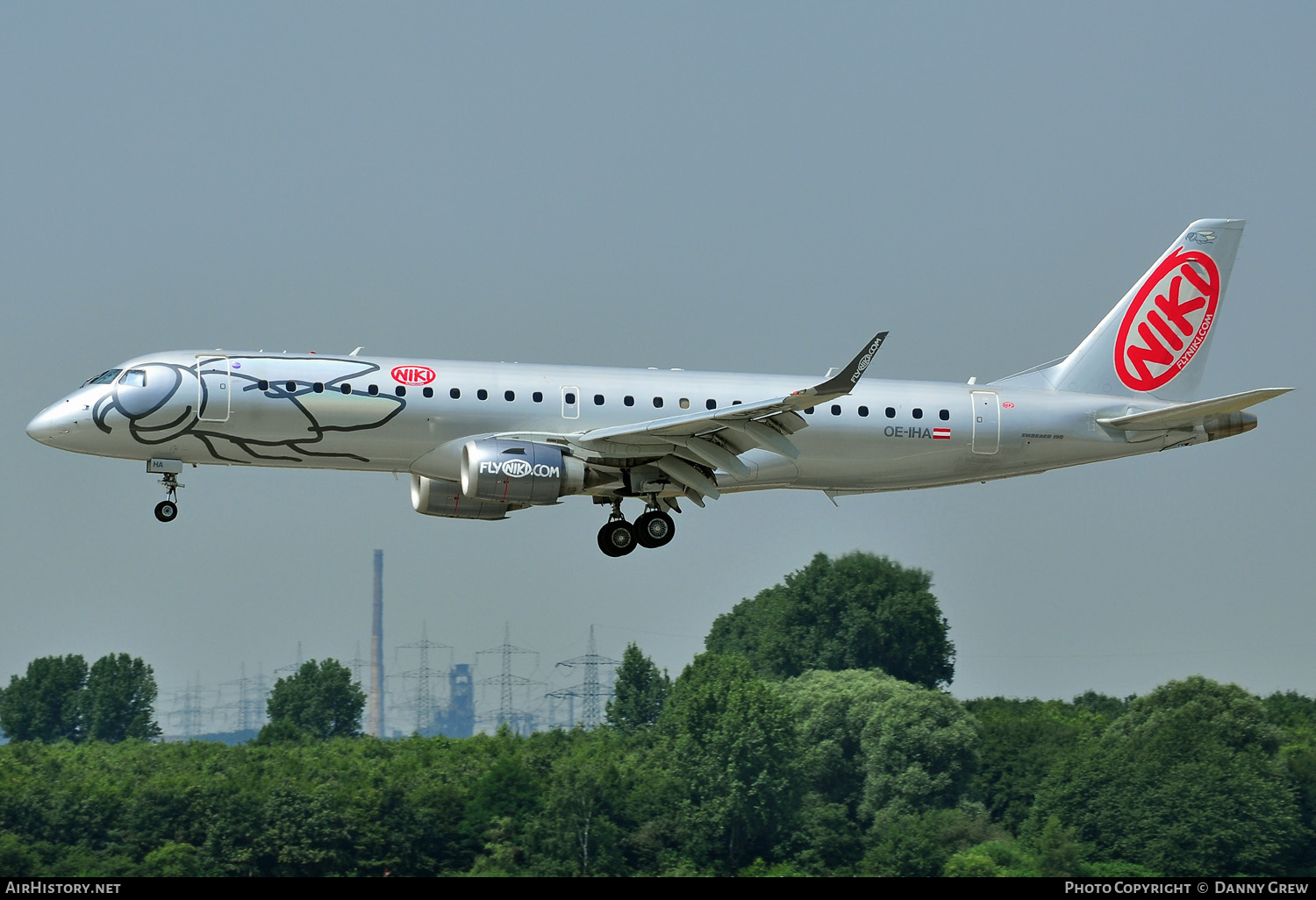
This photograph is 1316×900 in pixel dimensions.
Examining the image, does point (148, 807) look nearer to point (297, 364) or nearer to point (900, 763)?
point (900, 763)

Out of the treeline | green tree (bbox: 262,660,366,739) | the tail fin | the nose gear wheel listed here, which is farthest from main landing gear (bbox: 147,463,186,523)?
green tree (bbox: 262,660,366,739)

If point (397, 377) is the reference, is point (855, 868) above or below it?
below

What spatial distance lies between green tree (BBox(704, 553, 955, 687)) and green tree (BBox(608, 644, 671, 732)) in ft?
40.1

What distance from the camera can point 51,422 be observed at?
136 ft

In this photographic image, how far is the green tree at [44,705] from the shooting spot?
138 metres

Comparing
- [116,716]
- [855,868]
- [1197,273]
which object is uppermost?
[1197,273]

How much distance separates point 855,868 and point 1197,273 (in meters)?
52.5

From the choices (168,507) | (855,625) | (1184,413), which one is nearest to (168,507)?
(168,507)

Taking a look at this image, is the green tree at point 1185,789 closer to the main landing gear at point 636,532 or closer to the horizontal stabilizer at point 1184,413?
the horizontal stabilizer at point 1184,413

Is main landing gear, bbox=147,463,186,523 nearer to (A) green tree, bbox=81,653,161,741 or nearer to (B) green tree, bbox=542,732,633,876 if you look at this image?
(B) green tree, bbox=542,732,633,876

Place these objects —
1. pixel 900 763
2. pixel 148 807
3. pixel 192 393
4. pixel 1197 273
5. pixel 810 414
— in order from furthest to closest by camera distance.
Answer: pixel 900 763 < pixel 148 807 < pixel 1197 273 < pixel 810 414 < pixel 192 393

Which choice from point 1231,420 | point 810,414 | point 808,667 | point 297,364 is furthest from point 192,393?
point 808,667

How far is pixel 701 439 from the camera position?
42750 millimetres

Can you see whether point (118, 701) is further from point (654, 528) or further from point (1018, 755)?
point (654, 528)
